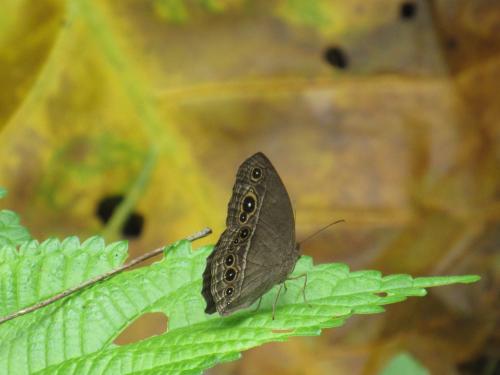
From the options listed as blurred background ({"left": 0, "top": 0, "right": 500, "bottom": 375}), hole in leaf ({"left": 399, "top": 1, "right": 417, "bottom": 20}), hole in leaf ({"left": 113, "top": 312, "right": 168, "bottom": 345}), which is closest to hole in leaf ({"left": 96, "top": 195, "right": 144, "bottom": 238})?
blurred background ({"left": 0, "top": 0, "right": 500, "bottom": 375})

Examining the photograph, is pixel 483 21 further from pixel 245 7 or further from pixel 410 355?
pixel 410 355

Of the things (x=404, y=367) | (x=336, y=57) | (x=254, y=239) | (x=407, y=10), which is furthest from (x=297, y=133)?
(x=254, y=239)

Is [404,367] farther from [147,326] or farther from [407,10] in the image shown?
[407,10]

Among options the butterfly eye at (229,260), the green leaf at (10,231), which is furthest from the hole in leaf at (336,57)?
the green leaf at (10,231)

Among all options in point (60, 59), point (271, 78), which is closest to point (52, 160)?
point (60, 59)

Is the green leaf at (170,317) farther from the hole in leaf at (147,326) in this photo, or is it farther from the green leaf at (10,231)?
the hole in leaf at (147,326)

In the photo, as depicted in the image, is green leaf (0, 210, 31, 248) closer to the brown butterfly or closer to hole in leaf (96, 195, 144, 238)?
the brown butterfly
